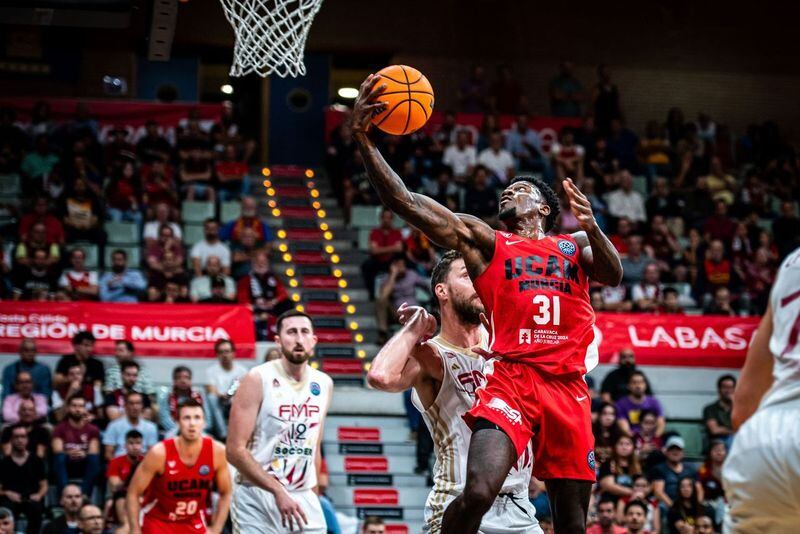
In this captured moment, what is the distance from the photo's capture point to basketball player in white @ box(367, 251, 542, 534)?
19.3 ft

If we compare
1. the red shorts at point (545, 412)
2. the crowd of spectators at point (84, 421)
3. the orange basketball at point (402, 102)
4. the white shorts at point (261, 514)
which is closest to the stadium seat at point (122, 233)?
the crowd of spectators at point (84, 421)

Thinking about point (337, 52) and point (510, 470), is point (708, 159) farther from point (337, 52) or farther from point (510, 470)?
point (510, 470)

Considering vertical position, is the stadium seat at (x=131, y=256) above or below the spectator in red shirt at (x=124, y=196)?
below

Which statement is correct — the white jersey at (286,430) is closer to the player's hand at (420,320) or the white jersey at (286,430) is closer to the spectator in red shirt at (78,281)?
the player's hand at (420,320)

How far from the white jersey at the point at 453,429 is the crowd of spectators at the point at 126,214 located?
9.26 m

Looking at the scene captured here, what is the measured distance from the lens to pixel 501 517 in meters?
5.87

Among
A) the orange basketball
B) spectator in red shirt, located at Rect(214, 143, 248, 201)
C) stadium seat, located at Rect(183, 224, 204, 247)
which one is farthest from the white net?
spectator in red shirt, located at Rect(214, 143, 248, 201)

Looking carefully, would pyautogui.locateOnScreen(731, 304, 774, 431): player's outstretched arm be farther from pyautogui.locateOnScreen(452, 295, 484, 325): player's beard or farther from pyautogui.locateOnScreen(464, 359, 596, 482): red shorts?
pyautogui.locateOnScreen(452, 295, 484, 325): player's beard

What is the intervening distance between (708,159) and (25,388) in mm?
13035

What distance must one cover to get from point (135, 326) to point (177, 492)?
5.62 m

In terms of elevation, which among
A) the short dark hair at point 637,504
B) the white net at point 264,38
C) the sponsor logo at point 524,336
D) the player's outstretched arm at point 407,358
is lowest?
the short dark hair at point 637,504

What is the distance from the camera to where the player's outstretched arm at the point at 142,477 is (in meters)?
8.87

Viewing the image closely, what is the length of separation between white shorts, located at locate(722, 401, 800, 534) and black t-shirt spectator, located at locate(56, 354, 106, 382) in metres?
10.6

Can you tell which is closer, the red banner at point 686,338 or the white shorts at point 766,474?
the white shorts at point 766,474
